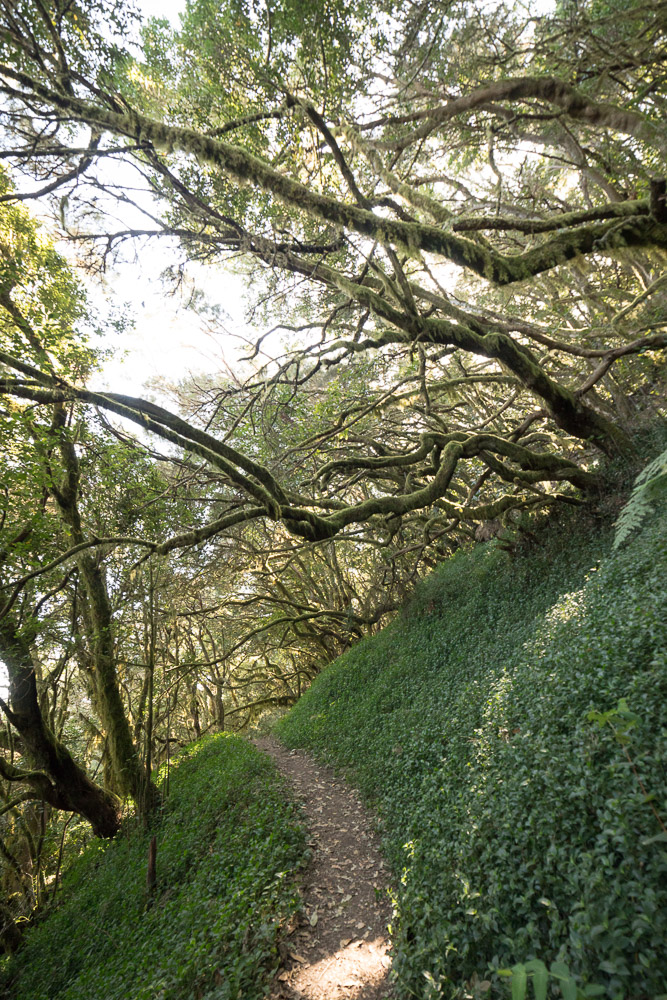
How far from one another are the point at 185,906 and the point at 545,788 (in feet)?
16.3

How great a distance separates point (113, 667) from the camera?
10.0 meters

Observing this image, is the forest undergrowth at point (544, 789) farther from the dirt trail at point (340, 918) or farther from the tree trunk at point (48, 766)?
the tree trunk at point (48, 766)

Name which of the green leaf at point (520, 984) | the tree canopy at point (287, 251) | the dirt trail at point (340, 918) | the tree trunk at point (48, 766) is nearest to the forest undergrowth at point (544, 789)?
the green leaf at point (520, 984)

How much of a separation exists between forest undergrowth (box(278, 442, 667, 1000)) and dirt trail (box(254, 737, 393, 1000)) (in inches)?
15.0

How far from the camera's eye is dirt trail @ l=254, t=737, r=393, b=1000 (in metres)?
4.06

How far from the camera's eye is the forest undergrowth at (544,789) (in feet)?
8.46

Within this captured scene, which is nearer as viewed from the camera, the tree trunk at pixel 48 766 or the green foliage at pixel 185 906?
the green foliage at pixel 185 906

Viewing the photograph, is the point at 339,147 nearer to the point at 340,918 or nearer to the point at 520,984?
the point at 520,984

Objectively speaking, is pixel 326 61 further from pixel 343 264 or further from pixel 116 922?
pixel 116 922

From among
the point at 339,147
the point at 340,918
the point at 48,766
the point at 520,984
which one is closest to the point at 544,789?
the point at 520,984

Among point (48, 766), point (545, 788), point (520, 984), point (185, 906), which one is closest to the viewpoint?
point (520, 984)

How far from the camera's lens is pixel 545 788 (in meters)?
3.76

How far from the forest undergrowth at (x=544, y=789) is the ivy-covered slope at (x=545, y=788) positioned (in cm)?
2

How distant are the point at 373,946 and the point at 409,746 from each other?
2.75m
